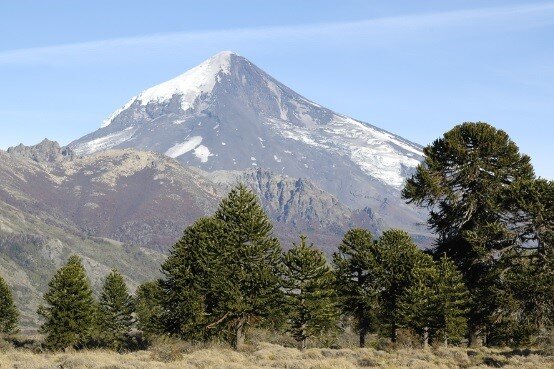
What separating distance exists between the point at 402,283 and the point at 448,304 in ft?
22.6

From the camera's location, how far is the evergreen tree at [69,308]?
78.9 meters

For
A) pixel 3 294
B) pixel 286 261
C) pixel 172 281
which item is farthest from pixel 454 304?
pixel 3 294

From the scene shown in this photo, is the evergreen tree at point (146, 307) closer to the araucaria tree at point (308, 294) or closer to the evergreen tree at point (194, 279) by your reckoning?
the evergreen tree at point (194, 279)

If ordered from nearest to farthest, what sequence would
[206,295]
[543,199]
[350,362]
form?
1. [350,362]
2. [543,199]
3. [206,295]

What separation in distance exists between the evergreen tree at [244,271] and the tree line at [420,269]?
0.11m

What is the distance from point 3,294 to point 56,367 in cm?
9381

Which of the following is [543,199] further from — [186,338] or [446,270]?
[186,338]

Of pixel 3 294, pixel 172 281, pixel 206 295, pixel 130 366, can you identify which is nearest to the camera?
pixel 130 366

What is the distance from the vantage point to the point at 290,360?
123ft

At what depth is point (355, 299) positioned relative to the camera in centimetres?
6494

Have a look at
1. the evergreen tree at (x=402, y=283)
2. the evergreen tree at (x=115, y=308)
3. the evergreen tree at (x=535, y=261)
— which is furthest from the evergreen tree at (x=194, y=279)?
the evergreen tree at (x=115, y=308)

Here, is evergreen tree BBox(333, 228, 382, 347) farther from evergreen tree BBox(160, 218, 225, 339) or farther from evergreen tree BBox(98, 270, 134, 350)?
evergreen tree BBox(98, 270, 134, 350)

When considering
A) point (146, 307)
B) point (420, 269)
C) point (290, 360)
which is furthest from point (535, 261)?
point (146, 307)

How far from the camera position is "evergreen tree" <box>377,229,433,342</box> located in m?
57.8
